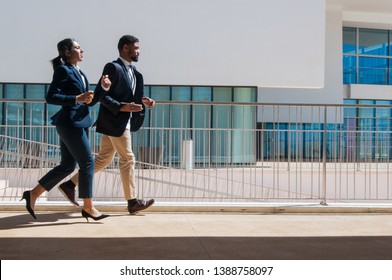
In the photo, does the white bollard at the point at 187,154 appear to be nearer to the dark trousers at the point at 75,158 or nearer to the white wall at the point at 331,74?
the dark trousers at the point at 75,158

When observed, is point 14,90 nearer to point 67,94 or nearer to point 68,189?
point 68,189

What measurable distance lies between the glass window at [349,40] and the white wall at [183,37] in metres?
7.05

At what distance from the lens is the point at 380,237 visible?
458 cm

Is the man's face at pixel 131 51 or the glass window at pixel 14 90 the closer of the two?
the man's face at pixel 131 51

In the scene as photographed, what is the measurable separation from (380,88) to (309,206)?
20006 millimetres

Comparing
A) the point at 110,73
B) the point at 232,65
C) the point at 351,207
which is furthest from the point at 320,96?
the point at 110,73

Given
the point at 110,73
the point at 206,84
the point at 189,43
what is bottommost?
the point at 110,73

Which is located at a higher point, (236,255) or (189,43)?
(189,43)

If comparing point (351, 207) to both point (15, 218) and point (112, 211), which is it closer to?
point (112, 211)

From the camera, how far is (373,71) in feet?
83.3

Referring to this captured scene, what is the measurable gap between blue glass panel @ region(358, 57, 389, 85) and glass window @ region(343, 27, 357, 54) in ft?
2.03

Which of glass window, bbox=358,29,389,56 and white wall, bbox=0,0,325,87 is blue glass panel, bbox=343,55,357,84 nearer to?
glass window, bbox=358,29,389,56

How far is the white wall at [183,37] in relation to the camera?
17.5m

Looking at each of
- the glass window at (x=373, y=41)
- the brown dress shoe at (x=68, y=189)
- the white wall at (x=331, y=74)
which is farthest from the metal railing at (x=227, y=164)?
the glass window at (x=373, y=41)
